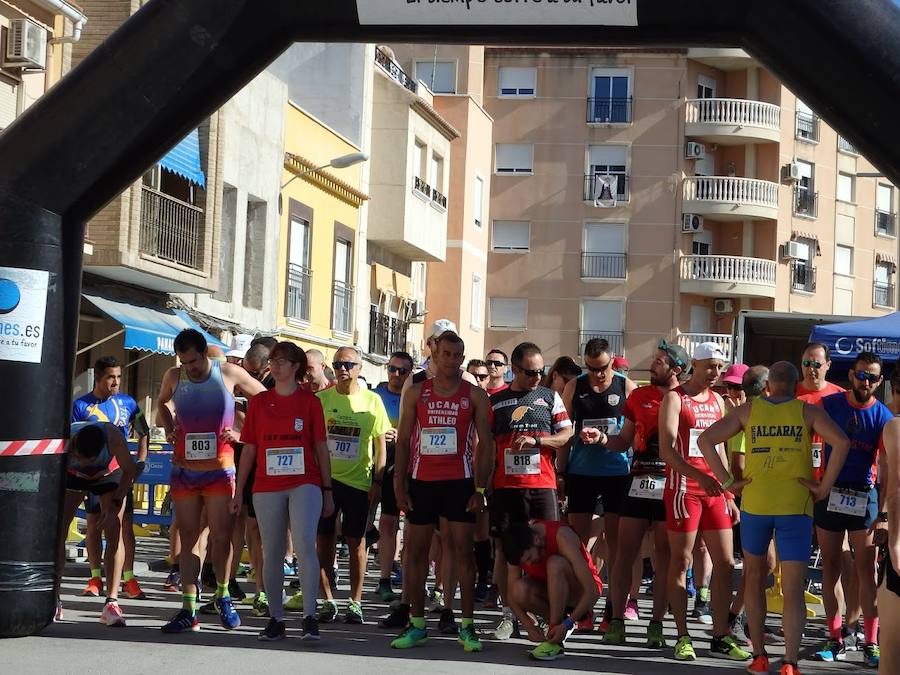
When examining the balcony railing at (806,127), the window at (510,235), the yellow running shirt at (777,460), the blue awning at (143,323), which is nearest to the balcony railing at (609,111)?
the window at (510,235)

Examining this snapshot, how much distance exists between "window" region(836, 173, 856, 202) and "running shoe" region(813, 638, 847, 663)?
154 ft

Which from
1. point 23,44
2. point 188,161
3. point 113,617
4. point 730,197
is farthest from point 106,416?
point 730,197

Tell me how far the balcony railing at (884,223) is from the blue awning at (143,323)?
1464 inches

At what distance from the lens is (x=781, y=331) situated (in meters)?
22.9

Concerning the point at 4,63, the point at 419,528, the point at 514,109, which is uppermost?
the point at 514,109

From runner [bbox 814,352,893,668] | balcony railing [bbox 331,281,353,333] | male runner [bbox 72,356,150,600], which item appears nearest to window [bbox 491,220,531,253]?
balcony railing [bbox 331,281,353,333]

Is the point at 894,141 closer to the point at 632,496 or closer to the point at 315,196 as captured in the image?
the point at 632,496

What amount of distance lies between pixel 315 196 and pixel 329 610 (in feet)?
73.3

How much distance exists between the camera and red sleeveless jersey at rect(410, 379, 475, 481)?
397 inches

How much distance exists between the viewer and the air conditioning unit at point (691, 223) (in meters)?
51.9

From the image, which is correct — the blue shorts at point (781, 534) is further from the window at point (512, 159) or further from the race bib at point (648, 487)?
the window at point (512, 159)

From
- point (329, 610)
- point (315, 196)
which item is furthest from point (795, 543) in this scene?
point (315, 196)

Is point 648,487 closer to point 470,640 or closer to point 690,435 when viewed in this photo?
point 690,435

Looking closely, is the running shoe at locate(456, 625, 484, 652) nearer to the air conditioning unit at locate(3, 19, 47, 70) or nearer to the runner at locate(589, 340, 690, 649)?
the runner at locate(589, 340, 690, 649)
